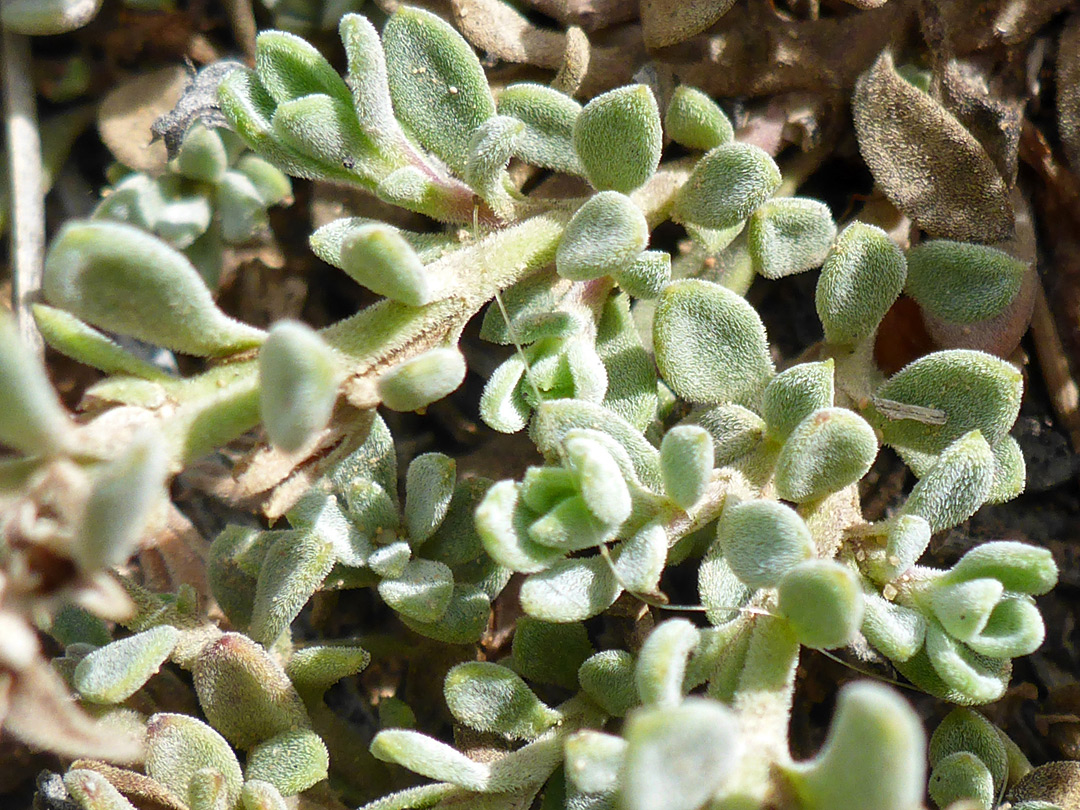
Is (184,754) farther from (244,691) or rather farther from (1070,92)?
(1070,92)

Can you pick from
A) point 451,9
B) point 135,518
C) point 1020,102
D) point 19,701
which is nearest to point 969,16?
point 1020,102

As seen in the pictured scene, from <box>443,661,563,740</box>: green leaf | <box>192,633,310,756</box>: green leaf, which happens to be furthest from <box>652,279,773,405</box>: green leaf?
<box>192,633,310,756</box>: green leaf

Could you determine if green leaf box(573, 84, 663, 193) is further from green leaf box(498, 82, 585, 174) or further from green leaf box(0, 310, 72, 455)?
green leaf box(0, 310, 72, 455)

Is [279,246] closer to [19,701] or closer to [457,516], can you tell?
[457,516]

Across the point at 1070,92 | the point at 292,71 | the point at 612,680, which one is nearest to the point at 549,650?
the point at 612,680

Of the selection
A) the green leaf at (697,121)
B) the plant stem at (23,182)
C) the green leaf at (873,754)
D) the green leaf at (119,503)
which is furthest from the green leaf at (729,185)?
the plant stem at (23,182)

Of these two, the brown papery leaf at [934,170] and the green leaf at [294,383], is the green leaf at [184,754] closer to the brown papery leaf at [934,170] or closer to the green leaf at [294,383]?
the green leaf at [294,383]

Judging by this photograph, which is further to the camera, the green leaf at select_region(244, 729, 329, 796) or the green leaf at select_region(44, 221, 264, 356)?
the green leaf at select_region(244, 729, 329, 796)
